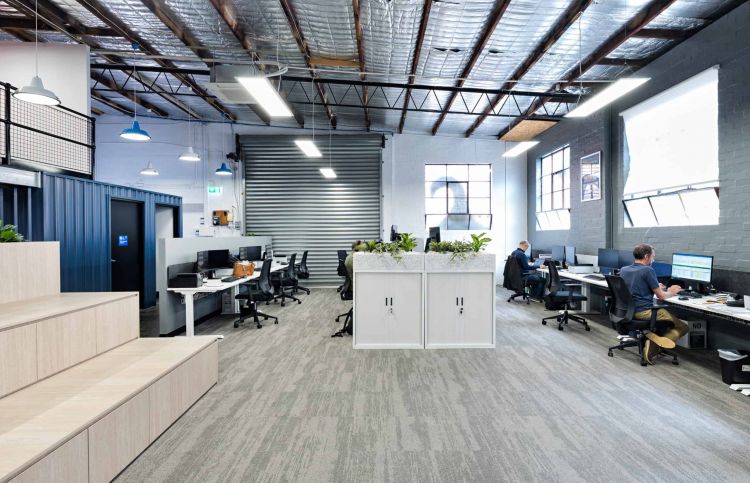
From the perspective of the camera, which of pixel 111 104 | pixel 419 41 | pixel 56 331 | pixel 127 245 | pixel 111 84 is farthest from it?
pixel 111 104

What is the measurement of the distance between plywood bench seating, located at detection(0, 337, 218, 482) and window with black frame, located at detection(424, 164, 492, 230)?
7.67 meters

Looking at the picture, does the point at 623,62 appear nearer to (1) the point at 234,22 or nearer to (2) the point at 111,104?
(1) the point at 234,22

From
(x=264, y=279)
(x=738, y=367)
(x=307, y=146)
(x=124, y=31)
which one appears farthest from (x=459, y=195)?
(x=124, y=31)

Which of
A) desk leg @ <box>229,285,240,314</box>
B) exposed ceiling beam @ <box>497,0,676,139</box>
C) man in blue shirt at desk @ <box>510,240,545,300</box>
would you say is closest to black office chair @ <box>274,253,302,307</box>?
desk leg @ <box>229,285,240,314</box>

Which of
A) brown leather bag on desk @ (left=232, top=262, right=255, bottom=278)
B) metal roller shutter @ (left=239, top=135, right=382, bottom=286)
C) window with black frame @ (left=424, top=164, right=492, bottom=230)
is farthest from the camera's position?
window with black frame @ (left=424, top=164, right=492, bottom=230)

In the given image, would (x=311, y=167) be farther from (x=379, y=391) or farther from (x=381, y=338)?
(x=379, y=391)

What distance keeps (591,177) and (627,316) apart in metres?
3.99

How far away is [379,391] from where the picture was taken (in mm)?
3197

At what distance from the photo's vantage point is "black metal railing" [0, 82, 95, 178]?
4695 mm

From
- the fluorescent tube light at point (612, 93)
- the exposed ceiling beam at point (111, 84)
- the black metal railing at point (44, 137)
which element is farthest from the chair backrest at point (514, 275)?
the exposed ceiling beam at point (111, 84)

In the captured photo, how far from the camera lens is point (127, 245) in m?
7.12

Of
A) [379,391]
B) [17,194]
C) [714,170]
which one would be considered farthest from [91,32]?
[714,170]

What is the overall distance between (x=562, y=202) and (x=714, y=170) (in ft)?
12.2

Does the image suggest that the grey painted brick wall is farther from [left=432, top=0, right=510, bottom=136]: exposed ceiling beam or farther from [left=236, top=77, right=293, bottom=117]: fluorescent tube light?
[left=236, top=77, right=293, bottom=117]: fluorescent tube light
